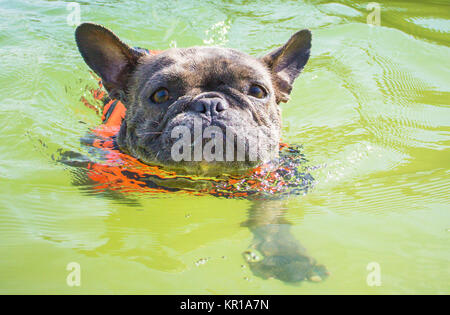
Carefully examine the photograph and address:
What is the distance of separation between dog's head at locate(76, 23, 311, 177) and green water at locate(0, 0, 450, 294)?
1.71 ft

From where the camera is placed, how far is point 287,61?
5883 millimetres

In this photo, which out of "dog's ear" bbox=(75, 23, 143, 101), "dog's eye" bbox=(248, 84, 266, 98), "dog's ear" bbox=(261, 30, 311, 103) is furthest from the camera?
"dog's ear" bbox=(261, 30, 311, 103)

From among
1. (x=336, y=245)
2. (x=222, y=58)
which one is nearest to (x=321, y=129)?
(x=222, y=58)

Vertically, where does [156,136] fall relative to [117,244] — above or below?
above

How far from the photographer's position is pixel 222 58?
15.6ft

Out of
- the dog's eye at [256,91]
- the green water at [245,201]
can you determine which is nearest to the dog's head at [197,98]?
the dog's eye at [256,91]

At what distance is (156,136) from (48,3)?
26.2 feet

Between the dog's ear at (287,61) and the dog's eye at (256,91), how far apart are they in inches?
33.8

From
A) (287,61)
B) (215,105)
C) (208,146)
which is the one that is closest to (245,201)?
(208,146)

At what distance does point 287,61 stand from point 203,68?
172 centimetres

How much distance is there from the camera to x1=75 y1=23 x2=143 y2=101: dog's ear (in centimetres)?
511

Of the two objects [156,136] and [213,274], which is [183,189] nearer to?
[156,136]

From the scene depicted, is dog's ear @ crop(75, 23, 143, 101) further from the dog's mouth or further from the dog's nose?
the dog's nose

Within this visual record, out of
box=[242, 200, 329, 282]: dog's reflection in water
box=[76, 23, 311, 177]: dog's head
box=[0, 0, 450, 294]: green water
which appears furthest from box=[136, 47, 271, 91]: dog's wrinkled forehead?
box=[242, 200, 329, 282]: dog's reflection in water
